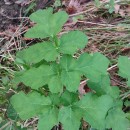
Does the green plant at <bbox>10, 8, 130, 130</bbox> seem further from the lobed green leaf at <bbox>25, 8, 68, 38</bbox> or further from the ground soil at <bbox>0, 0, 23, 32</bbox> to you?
the ground soil at <bbox>0, 0, 23, 32</bbox>

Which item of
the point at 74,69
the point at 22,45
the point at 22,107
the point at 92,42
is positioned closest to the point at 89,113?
the point at 74,69

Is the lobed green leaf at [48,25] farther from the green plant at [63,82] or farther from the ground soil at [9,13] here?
the ground soil at [9,13]

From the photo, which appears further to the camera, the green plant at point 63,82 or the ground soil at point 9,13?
the ground soil at point 9,13

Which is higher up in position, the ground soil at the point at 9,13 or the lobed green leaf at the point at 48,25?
the lobed green leaf at the point at 48,25

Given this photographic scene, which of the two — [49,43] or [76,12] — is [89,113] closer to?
[49,43]

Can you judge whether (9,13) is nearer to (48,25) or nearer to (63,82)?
(48,25)

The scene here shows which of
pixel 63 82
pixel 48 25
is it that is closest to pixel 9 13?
pixel 48 25

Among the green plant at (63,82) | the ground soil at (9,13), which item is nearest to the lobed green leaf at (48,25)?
the green plant at (63,82)

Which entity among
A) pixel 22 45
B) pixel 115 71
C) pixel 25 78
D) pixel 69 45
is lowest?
pixel 115 71

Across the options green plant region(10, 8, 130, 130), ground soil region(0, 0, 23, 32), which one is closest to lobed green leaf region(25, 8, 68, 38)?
green plant region(10, 8, 130, 130)
